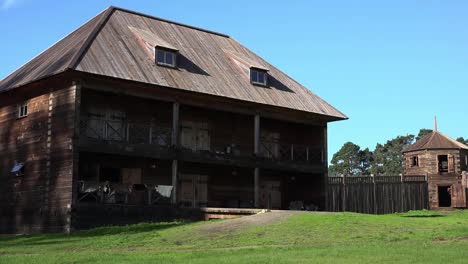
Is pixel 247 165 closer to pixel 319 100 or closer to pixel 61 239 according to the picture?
pixel 319 100

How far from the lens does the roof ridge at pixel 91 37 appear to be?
25830 millimetres

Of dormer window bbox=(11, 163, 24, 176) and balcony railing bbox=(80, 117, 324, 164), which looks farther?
dormer window bbox=(11, 163, 24, 176)

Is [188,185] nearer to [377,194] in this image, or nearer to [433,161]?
[377,194]

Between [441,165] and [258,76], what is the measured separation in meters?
24.2

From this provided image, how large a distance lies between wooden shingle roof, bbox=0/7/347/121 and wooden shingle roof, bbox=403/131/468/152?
18826mm

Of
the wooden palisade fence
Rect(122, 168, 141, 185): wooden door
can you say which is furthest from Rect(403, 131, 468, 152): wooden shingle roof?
Rect(122, 168, 141, 185): wooden door

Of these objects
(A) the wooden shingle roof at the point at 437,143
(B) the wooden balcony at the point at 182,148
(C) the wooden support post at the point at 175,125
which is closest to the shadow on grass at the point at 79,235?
(B) the wooden balcony at the point at 182,148

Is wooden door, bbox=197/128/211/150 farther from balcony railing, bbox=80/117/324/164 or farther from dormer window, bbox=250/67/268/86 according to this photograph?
dormer window, bbox=250/67/268/86

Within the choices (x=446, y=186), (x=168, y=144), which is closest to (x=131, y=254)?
(x=168, y=144)

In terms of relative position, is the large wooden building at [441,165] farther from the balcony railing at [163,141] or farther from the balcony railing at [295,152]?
the balcony railing at [163,141]

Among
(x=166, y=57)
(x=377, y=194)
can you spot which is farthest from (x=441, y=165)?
(x=166, y=57)

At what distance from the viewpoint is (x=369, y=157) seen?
115312 millimetres

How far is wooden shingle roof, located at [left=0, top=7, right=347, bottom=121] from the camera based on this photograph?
90.4ft

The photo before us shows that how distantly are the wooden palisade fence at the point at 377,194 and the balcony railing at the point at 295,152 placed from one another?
1.77m
